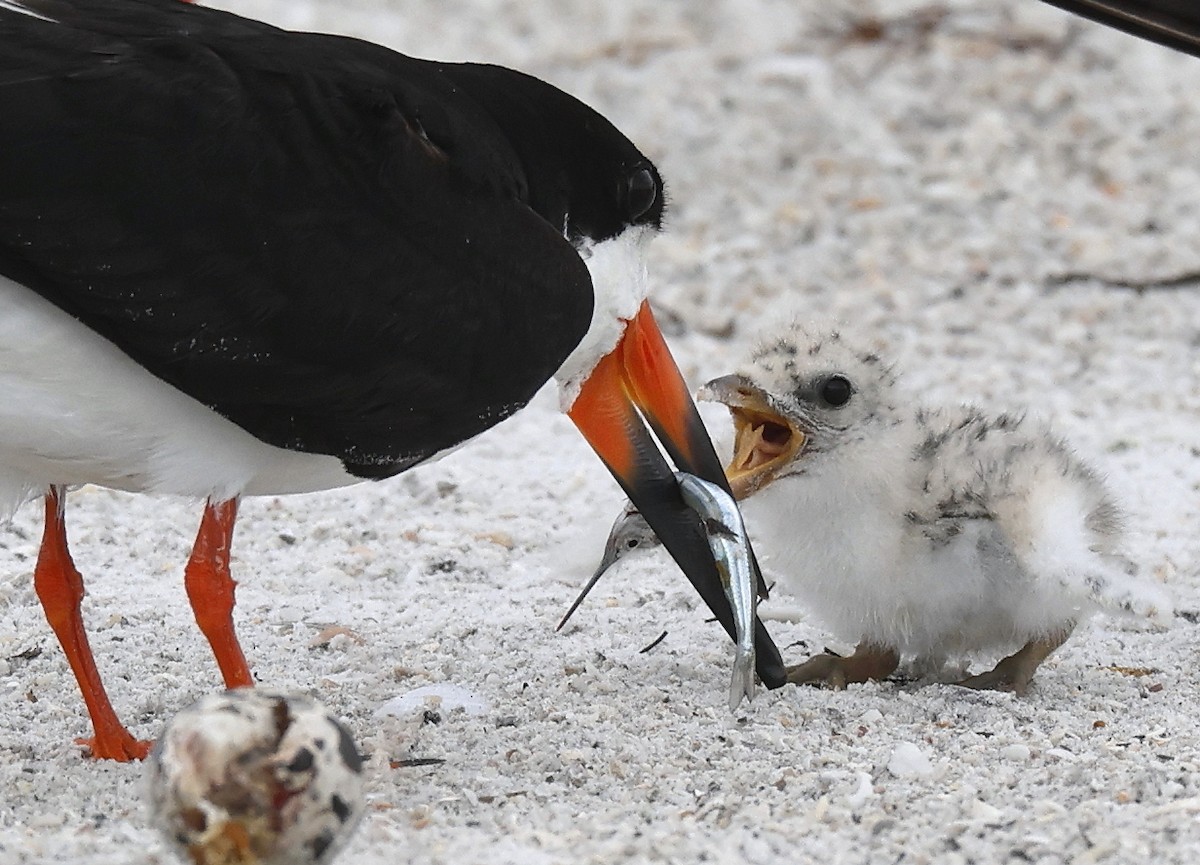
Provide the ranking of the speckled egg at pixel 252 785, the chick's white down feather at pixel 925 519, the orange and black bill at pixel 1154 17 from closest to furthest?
the speckled egg at pixel 252 785, the chick's white down feather at pixel 925 519, the orange and black bill at pixel 1154 17

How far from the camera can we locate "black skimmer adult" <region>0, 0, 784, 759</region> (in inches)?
123

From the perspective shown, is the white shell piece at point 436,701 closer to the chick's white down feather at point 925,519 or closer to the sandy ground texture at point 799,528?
the sandy ground texture at point 799,528

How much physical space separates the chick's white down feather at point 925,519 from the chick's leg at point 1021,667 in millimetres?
29

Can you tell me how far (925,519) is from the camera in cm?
400

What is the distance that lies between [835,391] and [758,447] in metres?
0.22

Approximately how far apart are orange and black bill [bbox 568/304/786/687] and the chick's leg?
→ 1.46 feet

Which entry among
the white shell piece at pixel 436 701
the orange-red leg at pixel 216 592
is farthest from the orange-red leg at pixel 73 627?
the white shell piece at pixel 436 701

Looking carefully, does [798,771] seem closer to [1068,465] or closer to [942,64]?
[1068,465]

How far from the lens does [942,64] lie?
8.40m

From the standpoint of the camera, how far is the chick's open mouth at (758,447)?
4141mm

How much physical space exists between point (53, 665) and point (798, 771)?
168cm

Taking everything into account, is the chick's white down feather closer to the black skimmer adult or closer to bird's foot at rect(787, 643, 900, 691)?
bird's foot at rect(787, 643, 900, 691)

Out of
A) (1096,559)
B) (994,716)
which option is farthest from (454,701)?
(1096,559)

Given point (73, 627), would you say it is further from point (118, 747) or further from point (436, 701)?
point (436, 701)
